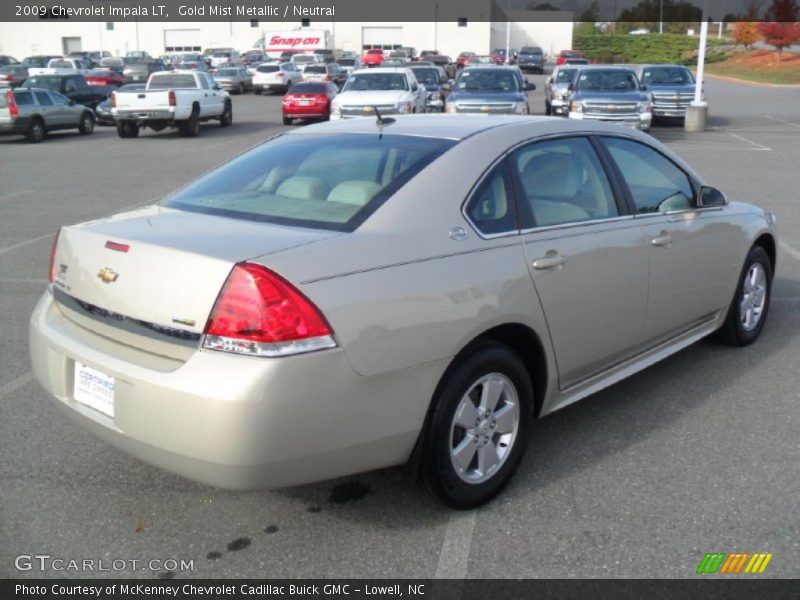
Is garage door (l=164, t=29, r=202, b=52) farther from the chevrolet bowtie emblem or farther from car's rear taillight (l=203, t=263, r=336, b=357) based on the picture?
car's rear taillight (l=203, t=263, r=336, b=357)

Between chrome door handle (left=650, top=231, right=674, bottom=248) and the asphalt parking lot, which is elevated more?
chrome door handle (left=650, top=231, right=674, bottom=248)

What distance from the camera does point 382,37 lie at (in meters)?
85.8

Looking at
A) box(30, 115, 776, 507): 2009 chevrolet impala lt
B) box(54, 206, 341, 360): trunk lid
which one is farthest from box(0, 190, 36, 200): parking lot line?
box(54, 206, 341, 360): trunk lid

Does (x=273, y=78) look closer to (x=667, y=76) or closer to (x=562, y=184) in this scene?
(x=667, y=76)

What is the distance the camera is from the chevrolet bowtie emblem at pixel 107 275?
3.37m

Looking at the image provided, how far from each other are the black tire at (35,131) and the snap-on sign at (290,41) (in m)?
54.1

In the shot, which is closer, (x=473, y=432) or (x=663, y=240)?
(x=473, y=432)

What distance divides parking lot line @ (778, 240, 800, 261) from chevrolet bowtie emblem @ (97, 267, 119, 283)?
24.4ft

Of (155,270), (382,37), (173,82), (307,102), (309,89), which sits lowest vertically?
(155,270)

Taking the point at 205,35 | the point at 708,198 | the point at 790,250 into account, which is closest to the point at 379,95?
the point at 790,250

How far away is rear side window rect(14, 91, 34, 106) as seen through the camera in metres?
22.3

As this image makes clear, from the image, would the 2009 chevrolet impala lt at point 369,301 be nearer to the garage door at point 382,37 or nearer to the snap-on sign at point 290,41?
the snap-on sign at point 290,41

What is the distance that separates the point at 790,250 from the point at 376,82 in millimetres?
14918

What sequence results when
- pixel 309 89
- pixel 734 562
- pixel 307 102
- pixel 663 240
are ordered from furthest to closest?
pixel 309 89 → pixel 307 102 → pixel 663 240 → pixel 734 562
